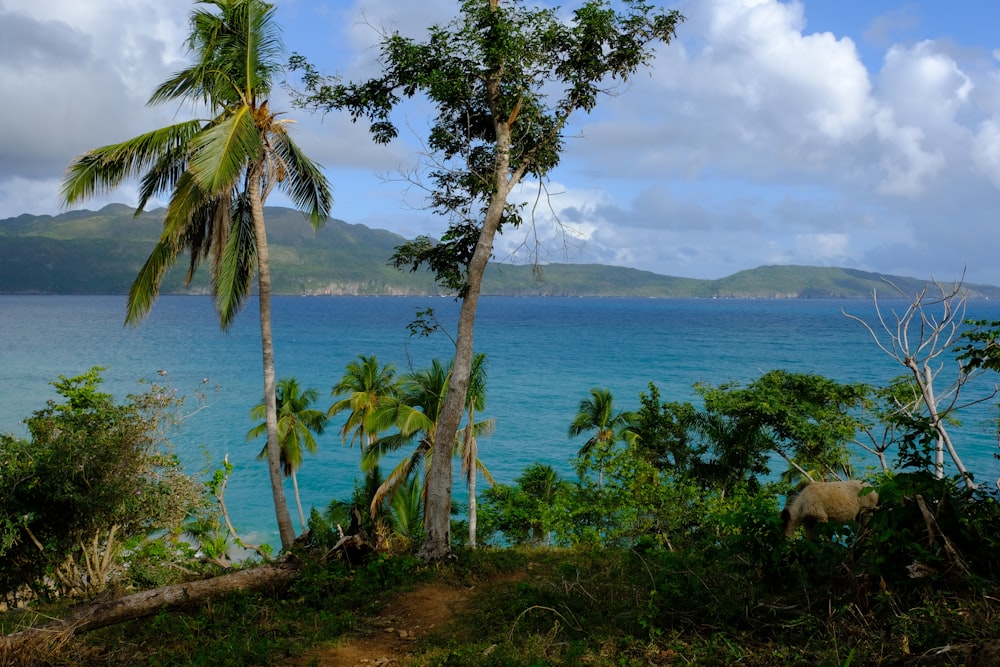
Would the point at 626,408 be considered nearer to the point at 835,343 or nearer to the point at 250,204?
the point at 250,204

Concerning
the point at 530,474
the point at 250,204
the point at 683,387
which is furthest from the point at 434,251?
the point at 683,387

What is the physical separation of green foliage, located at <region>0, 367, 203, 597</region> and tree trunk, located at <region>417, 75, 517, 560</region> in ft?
19.9

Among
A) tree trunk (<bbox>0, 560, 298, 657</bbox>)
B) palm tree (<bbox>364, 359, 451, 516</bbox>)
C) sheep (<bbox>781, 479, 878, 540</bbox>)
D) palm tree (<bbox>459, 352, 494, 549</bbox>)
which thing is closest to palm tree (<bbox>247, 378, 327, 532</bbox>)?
palm tree (<bbox>364, 359, 451, 516</bbox>)

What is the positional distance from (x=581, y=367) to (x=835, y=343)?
51.8 metres

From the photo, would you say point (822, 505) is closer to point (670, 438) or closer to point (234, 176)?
point (234, 176)

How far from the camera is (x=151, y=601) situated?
7445 mm

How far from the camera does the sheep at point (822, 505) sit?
330 inches

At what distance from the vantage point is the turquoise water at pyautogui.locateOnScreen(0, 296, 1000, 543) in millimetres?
45344

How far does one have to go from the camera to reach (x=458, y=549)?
10430 millimetres

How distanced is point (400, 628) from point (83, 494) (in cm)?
733

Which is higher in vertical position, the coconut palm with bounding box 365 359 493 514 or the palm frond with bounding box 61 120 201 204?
the palm frond with bounding box 61 120 201 204

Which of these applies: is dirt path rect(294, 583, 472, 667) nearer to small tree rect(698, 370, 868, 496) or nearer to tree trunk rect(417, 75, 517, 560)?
tree trunk rect(417, 75, 517, 560)

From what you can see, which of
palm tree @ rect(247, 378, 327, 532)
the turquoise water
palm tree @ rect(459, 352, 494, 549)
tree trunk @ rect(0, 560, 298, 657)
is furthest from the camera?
the turquoise water

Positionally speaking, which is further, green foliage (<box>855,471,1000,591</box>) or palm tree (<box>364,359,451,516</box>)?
palm tree (<box>364,359,451,516</box>)
